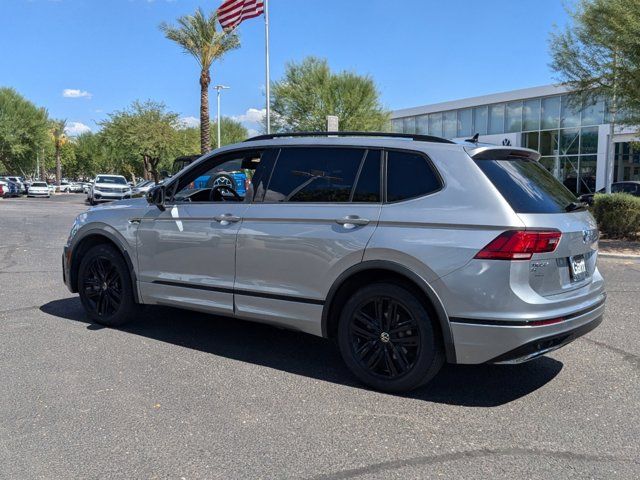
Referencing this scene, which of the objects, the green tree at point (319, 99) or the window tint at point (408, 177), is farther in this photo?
the green tree at point (319, 99)

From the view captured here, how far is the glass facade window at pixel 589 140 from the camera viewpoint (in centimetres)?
3088

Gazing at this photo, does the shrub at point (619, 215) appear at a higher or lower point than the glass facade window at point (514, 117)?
lower

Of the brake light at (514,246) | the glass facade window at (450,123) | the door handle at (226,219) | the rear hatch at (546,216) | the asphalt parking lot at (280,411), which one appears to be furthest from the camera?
the glass facade window at (450,123)

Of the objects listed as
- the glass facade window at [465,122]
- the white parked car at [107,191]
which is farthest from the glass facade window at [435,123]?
the white parked car at [107,191]

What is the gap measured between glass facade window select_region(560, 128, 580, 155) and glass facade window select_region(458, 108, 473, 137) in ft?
21.3

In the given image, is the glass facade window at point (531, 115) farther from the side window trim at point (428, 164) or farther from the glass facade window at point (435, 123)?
the side window trim at point (428, 164)

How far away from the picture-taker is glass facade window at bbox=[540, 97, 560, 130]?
108ft

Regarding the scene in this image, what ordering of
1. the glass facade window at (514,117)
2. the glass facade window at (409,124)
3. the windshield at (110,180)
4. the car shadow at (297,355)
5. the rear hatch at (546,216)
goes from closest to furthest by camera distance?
1. the rear hatch at (546,216)
2. the car shadow at (297,355)
3. the windshield at (110,180)
4. the glass facade window at (514,117)
5. the glass facade window at (409,124)

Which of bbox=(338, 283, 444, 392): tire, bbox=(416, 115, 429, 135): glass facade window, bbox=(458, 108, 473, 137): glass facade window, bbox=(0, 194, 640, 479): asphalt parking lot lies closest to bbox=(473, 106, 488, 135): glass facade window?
bbox=(458, 108, 473, 137): glass facade window

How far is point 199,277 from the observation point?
5098 mm

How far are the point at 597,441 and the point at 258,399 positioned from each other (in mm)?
2242

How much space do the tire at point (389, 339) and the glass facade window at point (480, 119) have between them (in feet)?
116

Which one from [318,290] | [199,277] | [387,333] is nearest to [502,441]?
[387,333]

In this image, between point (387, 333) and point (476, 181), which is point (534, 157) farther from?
point (387, 333)
